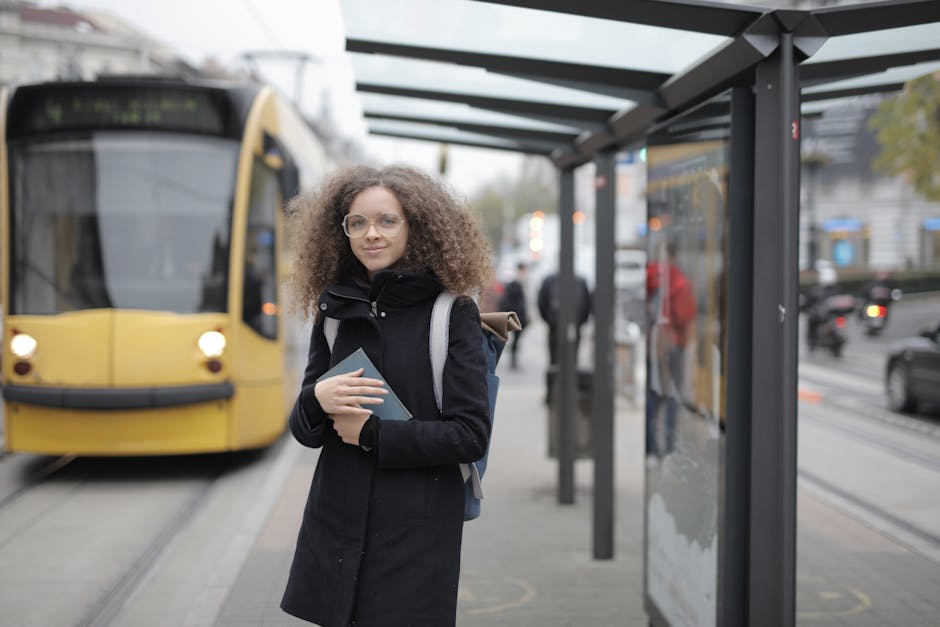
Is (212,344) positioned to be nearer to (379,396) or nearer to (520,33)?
(520,33)

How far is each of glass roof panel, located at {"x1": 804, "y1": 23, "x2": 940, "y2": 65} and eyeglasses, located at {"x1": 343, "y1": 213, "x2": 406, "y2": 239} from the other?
1.82 meters

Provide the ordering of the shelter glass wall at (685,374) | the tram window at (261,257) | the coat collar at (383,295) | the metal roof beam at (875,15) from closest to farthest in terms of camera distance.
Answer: the coat collar at (383,295) → the metal roof beam at (875,15) → the shelter glass wall at (685,374) → the tram window at (261,257)

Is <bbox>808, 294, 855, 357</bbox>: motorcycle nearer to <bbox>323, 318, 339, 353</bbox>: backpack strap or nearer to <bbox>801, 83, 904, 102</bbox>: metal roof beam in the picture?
<bbox>801, 83, 904, 102</bbox>: metal roof beam

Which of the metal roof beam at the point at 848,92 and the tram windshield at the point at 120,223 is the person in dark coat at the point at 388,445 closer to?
the metal roof beam at the point at 848,92

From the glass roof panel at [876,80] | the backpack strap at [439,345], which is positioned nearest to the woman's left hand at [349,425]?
the backpack strap at [439,345]

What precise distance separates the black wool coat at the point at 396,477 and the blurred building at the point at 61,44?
22.1 ft

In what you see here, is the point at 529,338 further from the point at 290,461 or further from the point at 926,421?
the point at 290,461

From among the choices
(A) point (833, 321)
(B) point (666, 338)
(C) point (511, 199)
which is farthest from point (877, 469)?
(C) point (511, 199)

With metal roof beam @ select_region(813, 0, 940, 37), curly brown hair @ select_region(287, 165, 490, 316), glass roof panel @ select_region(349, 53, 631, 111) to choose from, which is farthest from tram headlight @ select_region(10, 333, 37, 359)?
metal roof beam @ select_region(813, 0, 940, 37)

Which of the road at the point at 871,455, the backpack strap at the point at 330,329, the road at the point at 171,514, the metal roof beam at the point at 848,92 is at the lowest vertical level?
the road at the point at 871,455

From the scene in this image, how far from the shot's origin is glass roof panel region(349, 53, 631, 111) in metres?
5.21

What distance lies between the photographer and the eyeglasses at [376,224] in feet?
8.62

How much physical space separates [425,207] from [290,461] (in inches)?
261

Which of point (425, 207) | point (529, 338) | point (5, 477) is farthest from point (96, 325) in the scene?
point (529, 338)
